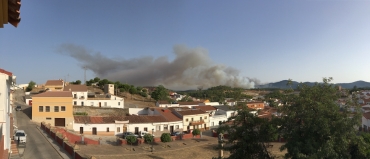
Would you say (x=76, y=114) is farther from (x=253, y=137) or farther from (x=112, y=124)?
(x=253, y=137)

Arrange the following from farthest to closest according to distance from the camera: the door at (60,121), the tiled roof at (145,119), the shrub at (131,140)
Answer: the tiled roof at (145,119), the door at (60,121), the shrub at (131,140)

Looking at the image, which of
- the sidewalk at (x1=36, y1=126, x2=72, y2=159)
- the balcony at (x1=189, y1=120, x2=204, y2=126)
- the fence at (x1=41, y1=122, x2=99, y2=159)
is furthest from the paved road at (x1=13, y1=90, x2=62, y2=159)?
the balcony at (x1=189, y1=120, x2=204, y2=126)

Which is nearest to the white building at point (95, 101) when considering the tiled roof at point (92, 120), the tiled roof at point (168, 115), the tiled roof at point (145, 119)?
the tiled roof at point (168, 115)

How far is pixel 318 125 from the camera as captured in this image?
401 inches

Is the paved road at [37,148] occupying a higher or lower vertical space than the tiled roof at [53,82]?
lower

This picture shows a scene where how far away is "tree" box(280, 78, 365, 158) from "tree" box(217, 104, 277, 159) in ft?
1.97

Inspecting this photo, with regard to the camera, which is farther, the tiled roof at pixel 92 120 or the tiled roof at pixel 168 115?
the tiled roof at pixel 168 115

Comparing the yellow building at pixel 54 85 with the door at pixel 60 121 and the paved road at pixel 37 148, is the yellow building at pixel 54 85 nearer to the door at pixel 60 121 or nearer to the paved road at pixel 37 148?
the door at pixel 60 121

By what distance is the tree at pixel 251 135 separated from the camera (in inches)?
447

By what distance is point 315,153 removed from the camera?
9703 millimetres

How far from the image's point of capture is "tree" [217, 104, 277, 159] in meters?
11.3

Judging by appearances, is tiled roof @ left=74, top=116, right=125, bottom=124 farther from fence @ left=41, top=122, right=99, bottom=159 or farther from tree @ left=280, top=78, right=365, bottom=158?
tree @ left=280, top=78, right=365, bottom=158

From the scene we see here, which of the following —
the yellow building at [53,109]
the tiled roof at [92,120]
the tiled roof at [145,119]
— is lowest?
the tiled roof at [145,119]

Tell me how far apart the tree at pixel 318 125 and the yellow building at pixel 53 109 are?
29775 millimetres
